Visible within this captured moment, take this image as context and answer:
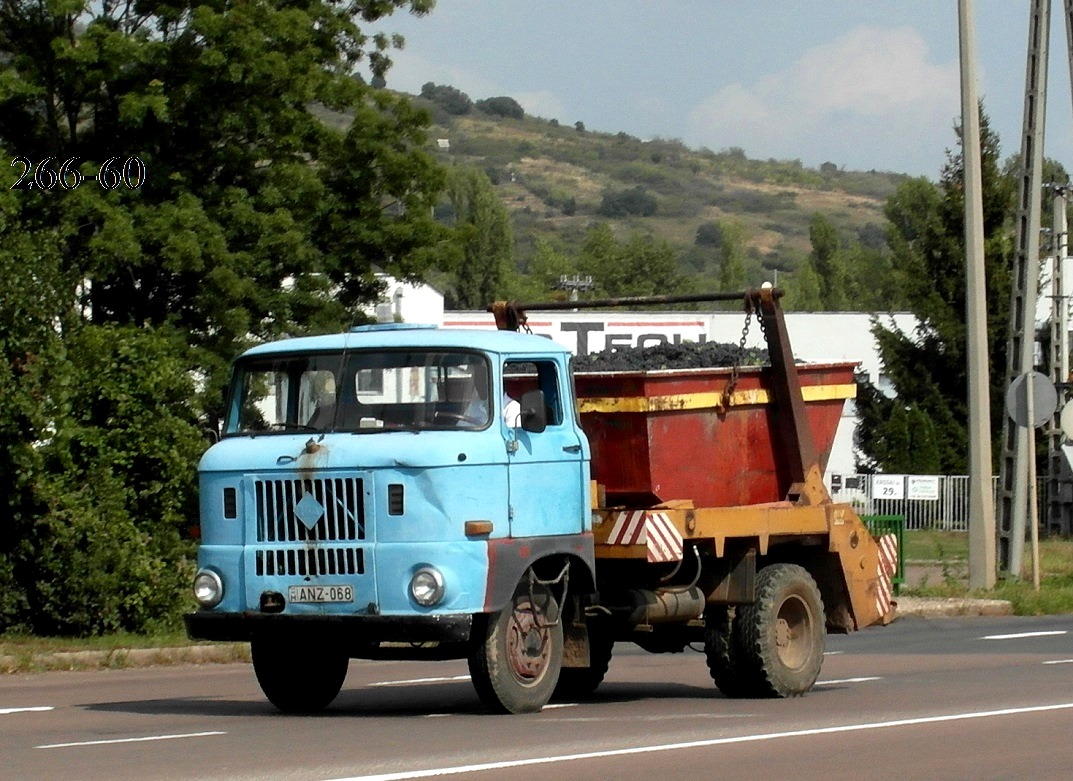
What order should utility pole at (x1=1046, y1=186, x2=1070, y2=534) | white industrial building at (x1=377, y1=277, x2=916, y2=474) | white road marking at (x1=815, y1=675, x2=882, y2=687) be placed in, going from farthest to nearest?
1. white industrial building at (x1=377, y1=277, x2=916, y2=474)
2. utility pole at (x1=1046, y1=186, x2=1070, y2=534)
3. white road marking at (x1=815, y1=675, x2=882, y2=687)

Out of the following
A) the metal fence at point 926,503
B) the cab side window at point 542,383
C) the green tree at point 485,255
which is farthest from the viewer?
the green tree at point 485,255

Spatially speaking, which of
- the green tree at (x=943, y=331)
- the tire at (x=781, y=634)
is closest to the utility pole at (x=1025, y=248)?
the tire at (x=781, y=634)

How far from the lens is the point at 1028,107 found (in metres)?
27.8

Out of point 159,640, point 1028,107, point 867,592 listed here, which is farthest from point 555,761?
point 1028,107

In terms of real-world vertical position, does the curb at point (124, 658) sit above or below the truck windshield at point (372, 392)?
below

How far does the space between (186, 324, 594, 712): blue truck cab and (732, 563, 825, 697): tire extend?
5.33 ft

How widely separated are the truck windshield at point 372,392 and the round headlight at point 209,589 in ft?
3.48

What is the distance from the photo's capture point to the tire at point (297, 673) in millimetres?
12562

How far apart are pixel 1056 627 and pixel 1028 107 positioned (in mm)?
9253

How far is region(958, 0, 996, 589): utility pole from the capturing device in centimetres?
2541

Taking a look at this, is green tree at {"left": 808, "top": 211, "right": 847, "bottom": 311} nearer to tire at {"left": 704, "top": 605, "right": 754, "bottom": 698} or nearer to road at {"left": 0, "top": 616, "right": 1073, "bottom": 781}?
road at {"left": 0, "top": 616, "right": 1073, "bottom": 781}

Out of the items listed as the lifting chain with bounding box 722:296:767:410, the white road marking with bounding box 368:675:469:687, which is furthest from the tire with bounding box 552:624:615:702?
the lifting chain with bounding box 722:296:767:410

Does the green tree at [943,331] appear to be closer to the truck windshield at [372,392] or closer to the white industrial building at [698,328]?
the white industrial building at [698,328]

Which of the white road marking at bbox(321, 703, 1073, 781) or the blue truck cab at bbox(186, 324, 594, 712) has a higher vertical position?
the blue truck cab at bbox(186, 324, 594, 712)
